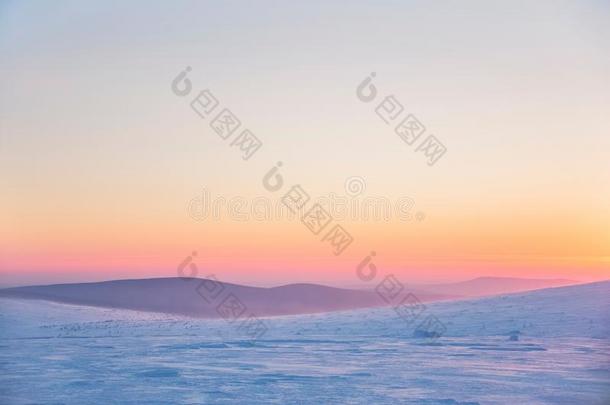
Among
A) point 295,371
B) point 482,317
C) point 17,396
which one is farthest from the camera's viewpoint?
point 482,317

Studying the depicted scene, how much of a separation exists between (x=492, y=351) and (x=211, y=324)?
9610 mm

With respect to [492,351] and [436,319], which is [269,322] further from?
[492,351]

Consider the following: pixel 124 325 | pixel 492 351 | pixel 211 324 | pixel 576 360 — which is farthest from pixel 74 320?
pixel 576 360

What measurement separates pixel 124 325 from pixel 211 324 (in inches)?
101

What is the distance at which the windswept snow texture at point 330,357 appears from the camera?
14.0 m

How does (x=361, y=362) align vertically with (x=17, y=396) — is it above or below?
below

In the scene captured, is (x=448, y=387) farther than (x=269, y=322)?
No

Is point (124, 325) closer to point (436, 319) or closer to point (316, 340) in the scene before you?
point (316, 340)

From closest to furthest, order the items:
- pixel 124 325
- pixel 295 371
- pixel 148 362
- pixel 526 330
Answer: pixel 295 371 → pixel 148 362 → pixel 526 330 → pixel 124 325

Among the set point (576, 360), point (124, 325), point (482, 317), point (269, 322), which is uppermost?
point (124, 325)

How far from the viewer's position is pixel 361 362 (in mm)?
16938

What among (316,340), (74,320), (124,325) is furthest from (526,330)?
(74,320)

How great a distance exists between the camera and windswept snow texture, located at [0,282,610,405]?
14.0 metres

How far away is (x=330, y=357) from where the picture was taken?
1767cm
